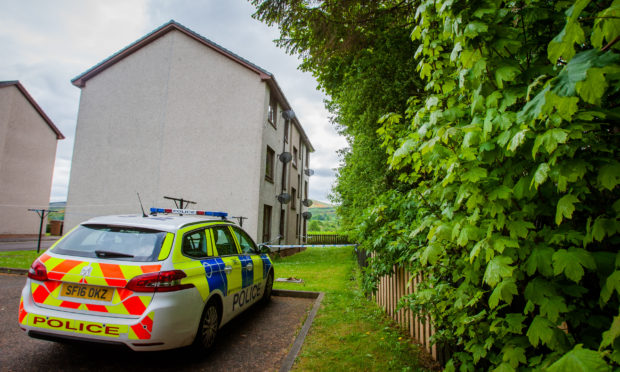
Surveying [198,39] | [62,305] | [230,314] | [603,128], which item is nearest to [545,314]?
[603,128]

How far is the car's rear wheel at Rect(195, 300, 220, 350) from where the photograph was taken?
3634 mm

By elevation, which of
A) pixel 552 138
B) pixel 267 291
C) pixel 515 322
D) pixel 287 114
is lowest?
pixel 267 291

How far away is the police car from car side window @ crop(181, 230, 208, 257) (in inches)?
0.6

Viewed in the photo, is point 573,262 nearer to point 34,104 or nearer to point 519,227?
point 519,227

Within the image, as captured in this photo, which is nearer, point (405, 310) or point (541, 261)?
point (541, 261)

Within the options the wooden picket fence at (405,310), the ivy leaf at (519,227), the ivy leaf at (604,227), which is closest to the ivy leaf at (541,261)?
the ivy leaf at (519,227)

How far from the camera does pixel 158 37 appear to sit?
14625 millimetres

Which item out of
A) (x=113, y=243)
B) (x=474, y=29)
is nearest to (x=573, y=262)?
(x=474, y=29)

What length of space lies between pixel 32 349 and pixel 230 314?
2366 mm

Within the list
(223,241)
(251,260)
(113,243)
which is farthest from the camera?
(251,260)

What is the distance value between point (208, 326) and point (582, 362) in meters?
3.66

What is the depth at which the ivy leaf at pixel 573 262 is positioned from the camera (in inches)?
58.4

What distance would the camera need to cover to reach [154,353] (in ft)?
12.1

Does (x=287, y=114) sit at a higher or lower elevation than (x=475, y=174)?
higher
